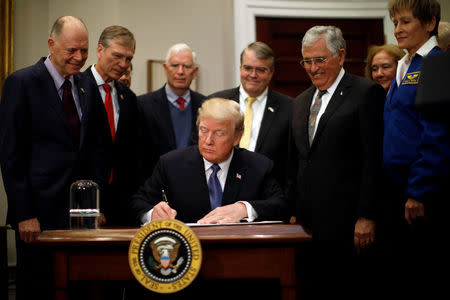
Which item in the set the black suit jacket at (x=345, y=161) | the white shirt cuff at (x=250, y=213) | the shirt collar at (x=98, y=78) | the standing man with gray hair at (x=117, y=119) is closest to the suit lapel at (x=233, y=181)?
the white shirt cuff at (x=250, y=213)

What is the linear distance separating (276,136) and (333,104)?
70 cm

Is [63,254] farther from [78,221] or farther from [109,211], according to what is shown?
[109,211]

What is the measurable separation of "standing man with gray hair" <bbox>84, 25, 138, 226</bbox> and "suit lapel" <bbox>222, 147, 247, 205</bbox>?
104 centimetres

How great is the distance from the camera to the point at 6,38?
17.2 feet

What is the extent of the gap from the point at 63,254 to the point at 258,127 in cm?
210

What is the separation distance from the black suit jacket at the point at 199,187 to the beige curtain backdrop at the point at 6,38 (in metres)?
2.99

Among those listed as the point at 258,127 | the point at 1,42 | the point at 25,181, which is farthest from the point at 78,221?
the point at 1,42

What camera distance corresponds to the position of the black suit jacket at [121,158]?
351cm

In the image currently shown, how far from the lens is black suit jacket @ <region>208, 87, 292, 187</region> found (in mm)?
3771

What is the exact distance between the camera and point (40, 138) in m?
2.99

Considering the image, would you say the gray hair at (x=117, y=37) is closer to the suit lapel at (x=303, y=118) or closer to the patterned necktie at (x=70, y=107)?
the patterned necktie at (x=70, y=107)

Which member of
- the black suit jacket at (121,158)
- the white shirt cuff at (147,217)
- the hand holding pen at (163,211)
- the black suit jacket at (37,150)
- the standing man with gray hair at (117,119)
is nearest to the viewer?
the hand holding pen at (163,211)

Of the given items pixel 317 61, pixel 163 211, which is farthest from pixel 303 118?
pixel 163 211

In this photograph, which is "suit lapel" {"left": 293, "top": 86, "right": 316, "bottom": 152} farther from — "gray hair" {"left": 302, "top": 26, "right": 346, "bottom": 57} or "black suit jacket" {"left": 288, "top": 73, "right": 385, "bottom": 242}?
"gray hair" {"left": 302, "top": 26, "right": 346, "bottom": 57}
